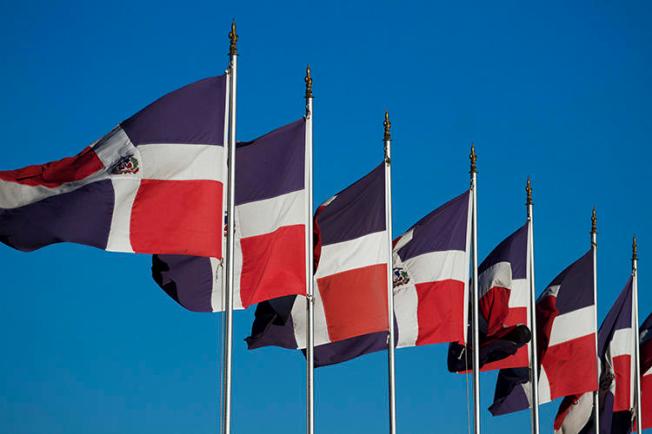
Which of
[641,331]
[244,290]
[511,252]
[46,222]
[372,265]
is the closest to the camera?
[46,222]

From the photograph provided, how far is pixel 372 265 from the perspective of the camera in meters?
30.2

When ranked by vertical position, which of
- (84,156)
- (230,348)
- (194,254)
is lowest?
(230,348)

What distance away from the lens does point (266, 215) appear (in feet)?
88.2

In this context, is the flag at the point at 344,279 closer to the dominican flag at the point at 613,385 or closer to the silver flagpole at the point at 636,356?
the dominican flag at the point at 613,385

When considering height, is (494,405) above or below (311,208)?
below

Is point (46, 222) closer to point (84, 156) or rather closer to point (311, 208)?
point (84, 156)

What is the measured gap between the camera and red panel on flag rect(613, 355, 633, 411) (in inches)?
1625

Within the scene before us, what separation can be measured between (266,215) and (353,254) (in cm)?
370

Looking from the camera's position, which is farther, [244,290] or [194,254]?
[244,290]

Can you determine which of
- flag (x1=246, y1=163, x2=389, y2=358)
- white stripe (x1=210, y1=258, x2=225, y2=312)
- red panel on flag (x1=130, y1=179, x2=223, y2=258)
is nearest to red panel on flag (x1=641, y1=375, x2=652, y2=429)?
flag (x1=246, y1=163, x2=389, y2=358)

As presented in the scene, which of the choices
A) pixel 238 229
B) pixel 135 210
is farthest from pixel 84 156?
pixel 238 229

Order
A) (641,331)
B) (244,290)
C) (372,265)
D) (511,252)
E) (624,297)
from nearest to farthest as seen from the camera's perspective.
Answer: (244,290)
(372,265)
(511,252)
(624,297)
(641,331)

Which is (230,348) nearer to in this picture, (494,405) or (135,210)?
(135,210)

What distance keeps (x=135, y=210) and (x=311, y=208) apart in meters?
4.75
